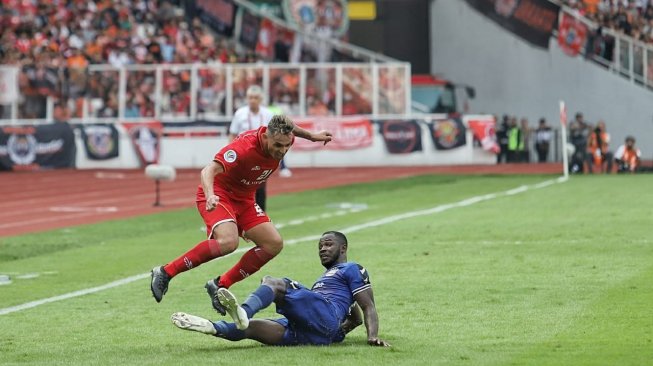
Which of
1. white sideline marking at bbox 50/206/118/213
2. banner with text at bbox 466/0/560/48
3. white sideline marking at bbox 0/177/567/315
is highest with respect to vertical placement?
banner with text at bbox 466/0/560/48

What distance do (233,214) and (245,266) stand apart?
44 centimetres

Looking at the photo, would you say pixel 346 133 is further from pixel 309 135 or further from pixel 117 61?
pixel 309 135

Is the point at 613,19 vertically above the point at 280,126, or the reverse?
the point at 613,19

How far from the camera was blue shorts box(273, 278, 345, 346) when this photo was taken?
1085 centimetres

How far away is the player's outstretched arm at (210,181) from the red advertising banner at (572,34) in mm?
36630

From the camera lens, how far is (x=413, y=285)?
1498 centimetres

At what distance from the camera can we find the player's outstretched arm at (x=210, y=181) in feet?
38.4

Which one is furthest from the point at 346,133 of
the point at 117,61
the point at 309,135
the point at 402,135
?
the point at 309,135

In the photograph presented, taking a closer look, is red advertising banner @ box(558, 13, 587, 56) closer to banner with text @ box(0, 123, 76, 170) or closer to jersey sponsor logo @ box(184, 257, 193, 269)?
banner with text @ box(0, 123, 76, 170)

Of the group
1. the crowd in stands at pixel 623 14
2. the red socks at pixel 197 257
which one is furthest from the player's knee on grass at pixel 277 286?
→ the crowd in stands at pixel 623 14

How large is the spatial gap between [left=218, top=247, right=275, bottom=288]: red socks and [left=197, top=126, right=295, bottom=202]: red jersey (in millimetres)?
491

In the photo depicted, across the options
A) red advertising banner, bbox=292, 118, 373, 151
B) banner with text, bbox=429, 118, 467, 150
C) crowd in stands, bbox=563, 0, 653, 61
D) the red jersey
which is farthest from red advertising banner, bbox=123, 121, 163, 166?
the red jersey

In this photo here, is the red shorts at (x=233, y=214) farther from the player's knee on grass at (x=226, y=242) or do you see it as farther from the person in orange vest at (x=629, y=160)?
the person in orange vest at (x=629, y=160)

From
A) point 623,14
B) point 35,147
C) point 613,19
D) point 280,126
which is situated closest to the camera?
point 280,126
